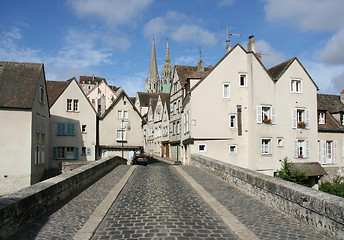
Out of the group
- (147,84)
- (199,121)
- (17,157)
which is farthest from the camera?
(147,84)

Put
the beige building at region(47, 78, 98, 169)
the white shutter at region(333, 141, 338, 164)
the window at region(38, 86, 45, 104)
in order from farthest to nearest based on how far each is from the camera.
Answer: the beige building at region(47, 78, 98, 169) → the white shutter at region(333, 141, 338, 164) → the window at region(38, 86, 45, 104)

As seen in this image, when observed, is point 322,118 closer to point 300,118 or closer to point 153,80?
point 300,118

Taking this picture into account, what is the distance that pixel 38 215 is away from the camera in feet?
21.6

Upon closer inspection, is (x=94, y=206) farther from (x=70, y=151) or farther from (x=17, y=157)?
(x=70, y=151)

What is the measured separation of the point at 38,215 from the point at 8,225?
1.50m

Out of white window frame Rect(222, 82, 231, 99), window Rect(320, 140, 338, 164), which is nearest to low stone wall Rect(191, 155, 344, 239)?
white window frame Rect(222, 82, 231, 99)

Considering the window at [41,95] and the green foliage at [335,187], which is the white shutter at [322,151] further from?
the window at [41,95]

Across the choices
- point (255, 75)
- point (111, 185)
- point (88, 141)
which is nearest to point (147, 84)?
point (88, 141)

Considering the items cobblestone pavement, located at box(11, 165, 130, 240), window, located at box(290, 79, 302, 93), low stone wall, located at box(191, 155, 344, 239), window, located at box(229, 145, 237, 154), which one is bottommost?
cobblestone pavement, located at box(11, 165, 130, 240)

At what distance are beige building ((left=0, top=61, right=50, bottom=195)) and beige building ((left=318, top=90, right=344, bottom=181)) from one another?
25513mm

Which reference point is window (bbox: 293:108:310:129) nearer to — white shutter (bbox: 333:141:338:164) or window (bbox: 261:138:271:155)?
window (bbox: 261:138:271:155)

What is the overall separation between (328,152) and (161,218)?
28.5 m

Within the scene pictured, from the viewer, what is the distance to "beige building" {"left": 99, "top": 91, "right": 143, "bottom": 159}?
38.8m

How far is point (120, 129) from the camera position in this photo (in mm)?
39750
